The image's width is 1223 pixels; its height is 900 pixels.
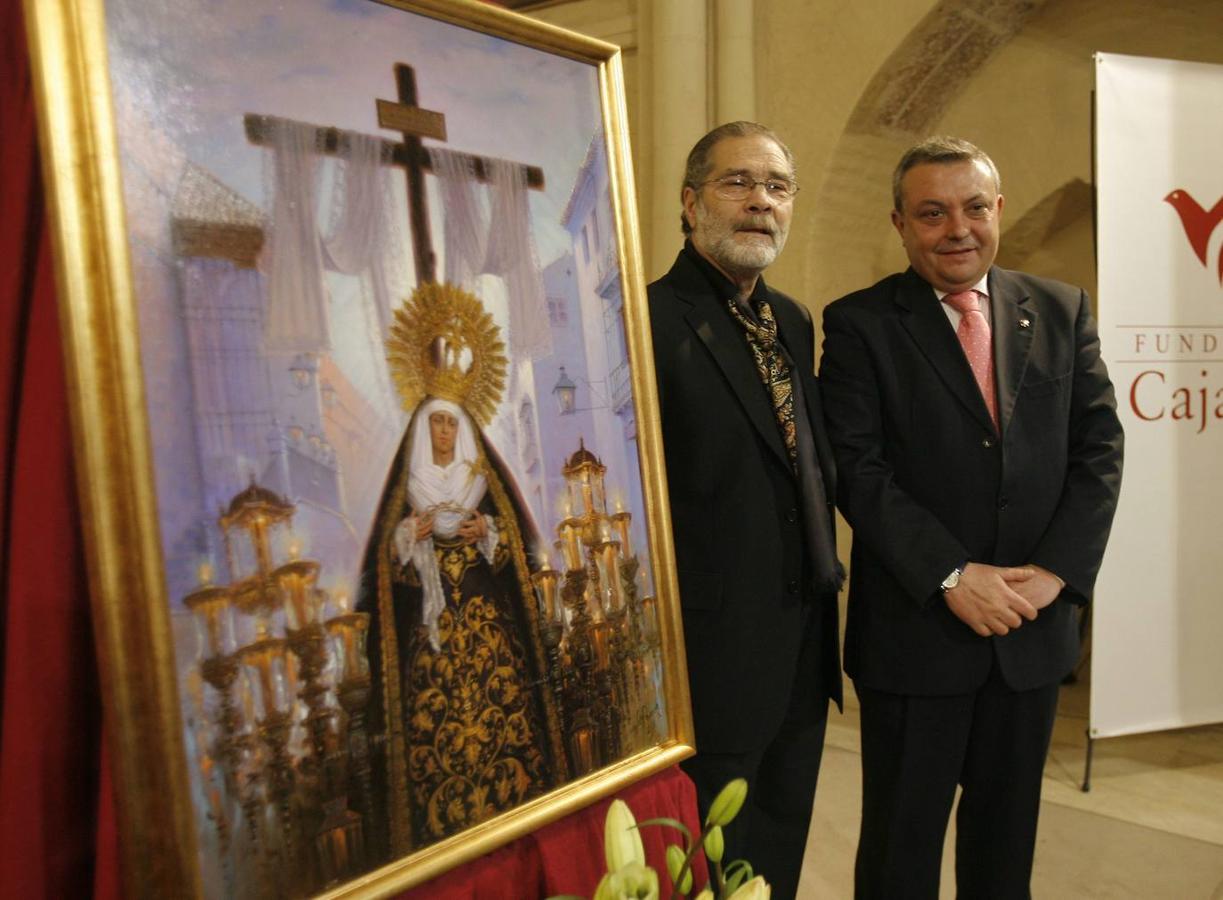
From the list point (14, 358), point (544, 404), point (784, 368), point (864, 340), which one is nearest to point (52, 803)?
point (14, 358)

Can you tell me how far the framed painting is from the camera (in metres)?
0.92

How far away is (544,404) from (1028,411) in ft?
3.61

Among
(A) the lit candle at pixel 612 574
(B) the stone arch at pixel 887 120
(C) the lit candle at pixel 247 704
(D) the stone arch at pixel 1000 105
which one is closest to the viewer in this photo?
(C) the lit candle at pixel 247 704

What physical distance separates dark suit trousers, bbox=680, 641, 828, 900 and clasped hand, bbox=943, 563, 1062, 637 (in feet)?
0.97

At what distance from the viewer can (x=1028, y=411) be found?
190 centimetres

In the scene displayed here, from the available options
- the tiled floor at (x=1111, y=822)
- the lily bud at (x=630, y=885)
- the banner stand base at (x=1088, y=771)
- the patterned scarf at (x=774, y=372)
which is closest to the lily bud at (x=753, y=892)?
the lily bud at (x=630, y=885)

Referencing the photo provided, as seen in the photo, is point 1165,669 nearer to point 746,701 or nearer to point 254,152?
point 746,701

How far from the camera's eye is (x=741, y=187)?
1.77 m

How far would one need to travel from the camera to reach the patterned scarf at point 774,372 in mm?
1760

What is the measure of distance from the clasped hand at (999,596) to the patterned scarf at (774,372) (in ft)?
1.39

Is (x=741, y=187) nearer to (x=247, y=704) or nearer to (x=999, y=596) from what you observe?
(x=999, y=596)

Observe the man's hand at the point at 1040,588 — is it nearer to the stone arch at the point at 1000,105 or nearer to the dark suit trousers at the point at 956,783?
the dark suit trousers at the point at 956,783

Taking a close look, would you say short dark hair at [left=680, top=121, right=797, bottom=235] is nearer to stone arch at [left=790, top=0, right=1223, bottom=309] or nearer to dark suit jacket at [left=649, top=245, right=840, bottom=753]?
dark suit jacket at [left=649, top=245, right=840, bottom=753]

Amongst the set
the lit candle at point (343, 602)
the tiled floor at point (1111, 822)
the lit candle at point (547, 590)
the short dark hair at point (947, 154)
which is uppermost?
the short dark hair at point (947, 154)
